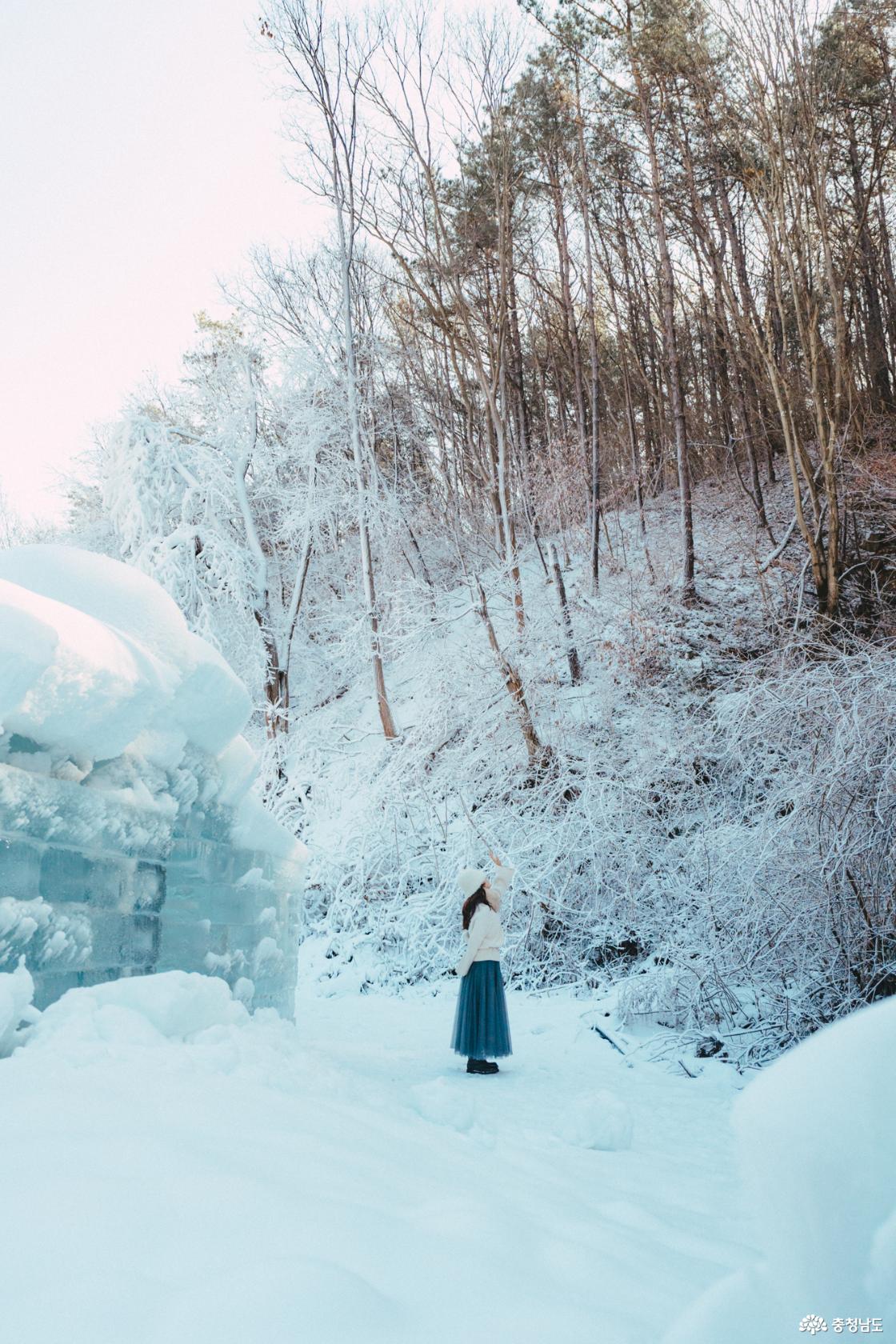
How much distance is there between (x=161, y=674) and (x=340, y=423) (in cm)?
1332

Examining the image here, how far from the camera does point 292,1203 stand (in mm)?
1819

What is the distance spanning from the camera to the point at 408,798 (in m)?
11.0

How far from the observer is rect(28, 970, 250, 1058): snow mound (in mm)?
2918

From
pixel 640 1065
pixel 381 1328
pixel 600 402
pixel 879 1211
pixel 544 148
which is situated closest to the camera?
pixel 879 1211

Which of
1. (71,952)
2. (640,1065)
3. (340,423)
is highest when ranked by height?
(340,423)

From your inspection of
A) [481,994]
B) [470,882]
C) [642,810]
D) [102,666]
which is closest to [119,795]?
[102,666]

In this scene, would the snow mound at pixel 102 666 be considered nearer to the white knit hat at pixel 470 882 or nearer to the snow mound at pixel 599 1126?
the white knit hat at pixel 470 882

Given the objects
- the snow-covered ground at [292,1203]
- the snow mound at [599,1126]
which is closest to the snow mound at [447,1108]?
the snow-covered ground at [292,1203]

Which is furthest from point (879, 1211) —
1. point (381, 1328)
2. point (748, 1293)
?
point (381, 1328)

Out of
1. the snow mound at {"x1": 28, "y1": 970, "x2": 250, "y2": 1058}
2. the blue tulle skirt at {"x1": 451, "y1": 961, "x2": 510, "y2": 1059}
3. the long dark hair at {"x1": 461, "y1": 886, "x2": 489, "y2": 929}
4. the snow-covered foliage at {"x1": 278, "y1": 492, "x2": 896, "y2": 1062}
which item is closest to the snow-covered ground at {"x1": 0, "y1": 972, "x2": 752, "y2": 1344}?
the snow mound at {"x1": 28, "y1": 970, "x2": 250, "y2": 1058}

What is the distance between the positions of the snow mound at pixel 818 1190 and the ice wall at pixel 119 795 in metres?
2.82

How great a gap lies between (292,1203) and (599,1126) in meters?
2.70

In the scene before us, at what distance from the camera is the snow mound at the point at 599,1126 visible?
13.2 ft

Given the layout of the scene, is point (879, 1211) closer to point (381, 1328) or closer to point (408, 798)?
point (381, 1328)
